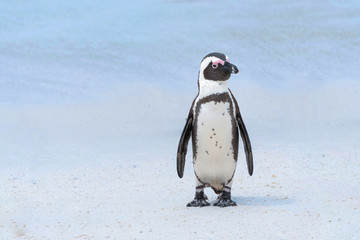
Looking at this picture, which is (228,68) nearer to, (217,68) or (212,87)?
Result: (217,68)

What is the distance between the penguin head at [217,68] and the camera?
723cm

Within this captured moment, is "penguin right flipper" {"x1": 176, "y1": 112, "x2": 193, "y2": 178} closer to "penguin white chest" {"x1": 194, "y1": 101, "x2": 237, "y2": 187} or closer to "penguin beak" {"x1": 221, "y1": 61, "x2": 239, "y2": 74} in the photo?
"penguin white chest" {"x1": 194, "y1": 101, "x2": 237, "y2": 187}

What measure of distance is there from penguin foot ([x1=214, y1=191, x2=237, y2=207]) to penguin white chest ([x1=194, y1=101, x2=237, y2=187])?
0.41 feet

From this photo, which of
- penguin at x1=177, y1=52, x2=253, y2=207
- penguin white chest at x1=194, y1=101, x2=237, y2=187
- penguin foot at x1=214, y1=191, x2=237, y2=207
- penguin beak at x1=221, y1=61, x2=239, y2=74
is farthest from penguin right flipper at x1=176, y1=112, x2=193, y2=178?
penguin beak at x1=221, y1=61, x2=239, y2=74

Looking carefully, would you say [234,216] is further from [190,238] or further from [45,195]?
[45,195]

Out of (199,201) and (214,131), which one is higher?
(214,131)

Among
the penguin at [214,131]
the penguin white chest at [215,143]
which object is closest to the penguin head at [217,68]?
the penguin at [214,131]

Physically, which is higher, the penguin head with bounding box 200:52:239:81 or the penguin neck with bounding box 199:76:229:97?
the penguin head with bounding box 200:52:239:81

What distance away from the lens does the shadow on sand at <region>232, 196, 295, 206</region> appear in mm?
7637

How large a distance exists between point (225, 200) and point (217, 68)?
1.33 m

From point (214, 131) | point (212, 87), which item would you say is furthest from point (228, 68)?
point (214, 131)

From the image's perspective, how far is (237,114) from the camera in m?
7.57

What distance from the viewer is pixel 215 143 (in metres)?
7.47

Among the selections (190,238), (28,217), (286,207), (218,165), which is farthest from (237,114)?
(28,217)
